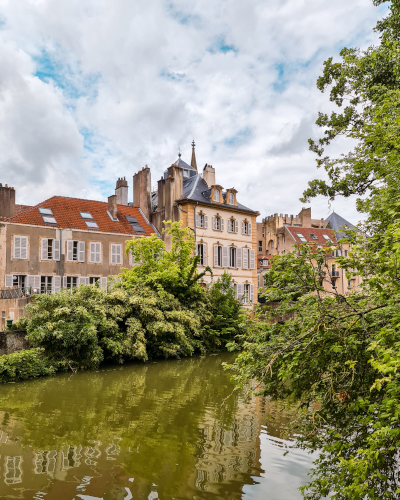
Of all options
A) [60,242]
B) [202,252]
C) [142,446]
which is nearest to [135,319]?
[60,242]

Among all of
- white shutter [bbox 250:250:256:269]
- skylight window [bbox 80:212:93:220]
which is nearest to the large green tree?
skylight window [bbox 80:212:93:220]

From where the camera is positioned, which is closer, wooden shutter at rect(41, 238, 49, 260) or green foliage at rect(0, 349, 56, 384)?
green foliage at rect(0, 349, 56, 384)

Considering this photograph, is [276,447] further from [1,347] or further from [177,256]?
[177,256]

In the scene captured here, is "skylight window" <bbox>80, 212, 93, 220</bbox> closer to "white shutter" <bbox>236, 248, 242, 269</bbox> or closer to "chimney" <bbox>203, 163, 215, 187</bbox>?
"chimney" <bbox>203, 163, 215, 187</bbox>

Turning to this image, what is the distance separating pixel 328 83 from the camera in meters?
13.2

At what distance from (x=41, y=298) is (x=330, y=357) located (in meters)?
15.4

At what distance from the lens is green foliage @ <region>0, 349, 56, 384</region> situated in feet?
52.0

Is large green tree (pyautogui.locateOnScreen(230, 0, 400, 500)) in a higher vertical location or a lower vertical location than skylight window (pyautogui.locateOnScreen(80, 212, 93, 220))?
lower

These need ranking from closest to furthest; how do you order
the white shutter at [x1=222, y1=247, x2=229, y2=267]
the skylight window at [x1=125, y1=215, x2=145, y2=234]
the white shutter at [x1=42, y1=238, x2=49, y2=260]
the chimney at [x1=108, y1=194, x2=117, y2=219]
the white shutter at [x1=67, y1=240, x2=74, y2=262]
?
1. the white shutter at [x1=42, y1=238, x2=49, y2=260]
2. the white shutter at [x1=67, y1=240, x2=74, y2=262]
3. the chimney at [x1=108, y1=194, x2=117, y2=219]
4. the skylight window at [x1=125, y1=215, x2=145, y2=234]
5. the white shutter at [x1=222, y1=247, x2=229, y2=267]

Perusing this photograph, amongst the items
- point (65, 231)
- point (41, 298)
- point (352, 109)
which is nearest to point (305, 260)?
point (352, 109)

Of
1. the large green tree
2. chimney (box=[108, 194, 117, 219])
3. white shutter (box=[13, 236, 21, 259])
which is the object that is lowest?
the large green tree

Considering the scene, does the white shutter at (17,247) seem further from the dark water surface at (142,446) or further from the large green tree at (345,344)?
the large green tree at (345,344)

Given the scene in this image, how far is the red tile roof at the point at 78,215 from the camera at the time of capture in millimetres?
27438

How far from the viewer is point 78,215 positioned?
30078 millimetres
